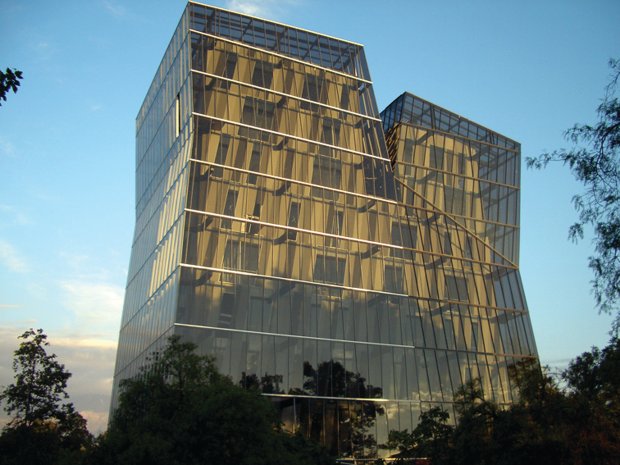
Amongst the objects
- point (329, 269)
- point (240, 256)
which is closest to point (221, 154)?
point (240, 256)

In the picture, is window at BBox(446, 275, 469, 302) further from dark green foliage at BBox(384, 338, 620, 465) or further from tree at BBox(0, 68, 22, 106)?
tree at BBox(0, 68, 22, 106)

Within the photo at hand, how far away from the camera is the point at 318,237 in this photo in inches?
2224

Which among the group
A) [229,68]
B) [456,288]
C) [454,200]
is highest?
[229,68]

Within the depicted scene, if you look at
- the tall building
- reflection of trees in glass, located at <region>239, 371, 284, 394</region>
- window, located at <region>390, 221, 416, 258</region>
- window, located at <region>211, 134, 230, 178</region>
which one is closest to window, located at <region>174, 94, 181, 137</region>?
the tall building

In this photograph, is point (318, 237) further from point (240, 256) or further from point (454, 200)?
point (454, 200)

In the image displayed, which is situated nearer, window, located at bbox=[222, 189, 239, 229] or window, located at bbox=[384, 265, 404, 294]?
window, located at bbox=[222, 189, 239, 229]

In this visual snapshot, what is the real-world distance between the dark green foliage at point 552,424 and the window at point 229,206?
24.5m

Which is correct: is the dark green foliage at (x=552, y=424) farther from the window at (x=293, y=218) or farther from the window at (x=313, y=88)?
the window at (x=313, y=88)

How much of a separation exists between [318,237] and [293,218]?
255cm

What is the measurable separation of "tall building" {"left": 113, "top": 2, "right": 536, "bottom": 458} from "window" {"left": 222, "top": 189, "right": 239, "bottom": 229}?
8cm

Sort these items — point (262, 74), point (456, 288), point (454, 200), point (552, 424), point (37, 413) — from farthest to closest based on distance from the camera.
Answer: point (454, 200) < point (456, 288) < point (262, 74) < point (37, 413) < point (552, 424)

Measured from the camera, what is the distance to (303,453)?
36438 mm

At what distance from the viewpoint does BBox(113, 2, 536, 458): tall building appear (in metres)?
51.0

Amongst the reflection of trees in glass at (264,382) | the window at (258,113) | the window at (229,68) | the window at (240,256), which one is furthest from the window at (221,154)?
the reflection of trees in glass at (264,382)
